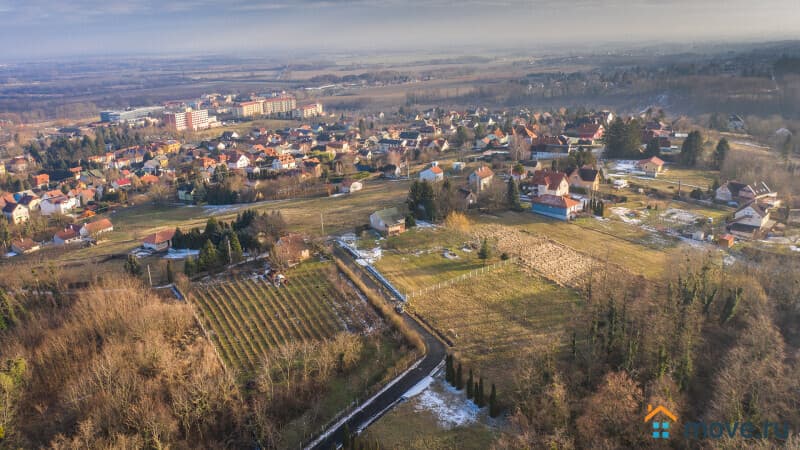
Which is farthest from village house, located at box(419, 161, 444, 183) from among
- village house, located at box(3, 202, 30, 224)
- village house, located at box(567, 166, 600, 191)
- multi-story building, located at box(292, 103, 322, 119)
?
multi-story building, located at box(292, 103, 322, 119)

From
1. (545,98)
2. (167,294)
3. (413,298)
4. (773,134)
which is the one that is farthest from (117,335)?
(545,98)

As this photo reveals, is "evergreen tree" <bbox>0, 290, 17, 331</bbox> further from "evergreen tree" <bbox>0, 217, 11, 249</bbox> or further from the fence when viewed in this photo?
the fence

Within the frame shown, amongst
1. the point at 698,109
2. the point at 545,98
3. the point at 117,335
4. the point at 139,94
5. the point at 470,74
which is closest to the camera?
the point at 117,335

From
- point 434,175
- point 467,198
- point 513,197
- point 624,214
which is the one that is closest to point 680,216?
point 624,214

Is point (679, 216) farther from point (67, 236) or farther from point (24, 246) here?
point (24, 246)

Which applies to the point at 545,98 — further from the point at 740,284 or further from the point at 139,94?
the point at 139,94
